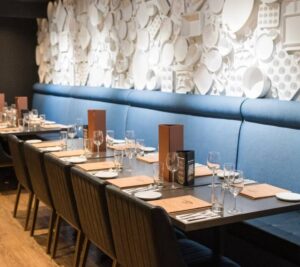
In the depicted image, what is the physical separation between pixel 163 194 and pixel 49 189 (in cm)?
125

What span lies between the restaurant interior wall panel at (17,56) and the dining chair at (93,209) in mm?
6798

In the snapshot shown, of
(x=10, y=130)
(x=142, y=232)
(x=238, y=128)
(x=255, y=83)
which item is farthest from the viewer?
(x=10, y=130)

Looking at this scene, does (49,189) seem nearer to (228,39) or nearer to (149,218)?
(149,218)

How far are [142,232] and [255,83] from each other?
242 cm

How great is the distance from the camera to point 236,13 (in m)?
4.32

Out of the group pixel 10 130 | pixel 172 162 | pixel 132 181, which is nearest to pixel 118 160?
pixel 132 181

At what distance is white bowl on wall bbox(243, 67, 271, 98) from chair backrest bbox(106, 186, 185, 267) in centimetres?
215

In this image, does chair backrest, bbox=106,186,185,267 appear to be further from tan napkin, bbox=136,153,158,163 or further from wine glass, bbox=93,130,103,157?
wine glass, bbox=93,130,103,157

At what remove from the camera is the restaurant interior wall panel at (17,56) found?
9.19 meters

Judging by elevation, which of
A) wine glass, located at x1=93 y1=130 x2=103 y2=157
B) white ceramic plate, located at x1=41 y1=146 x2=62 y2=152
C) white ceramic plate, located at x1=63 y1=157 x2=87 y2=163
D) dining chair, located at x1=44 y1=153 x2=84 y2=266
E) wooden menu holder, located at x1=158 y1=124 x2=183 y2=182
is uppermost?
wooden menu holder, located at x1=158 y1=124 x2=183 y2=182

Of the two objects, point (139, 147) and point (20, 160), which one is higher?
point (139, 147)

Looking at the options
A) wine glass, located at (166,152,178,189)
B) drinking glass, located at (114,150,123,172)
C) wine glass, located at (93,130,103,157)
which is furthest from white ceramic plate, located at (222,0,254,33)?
wine glass, located at (166,152,178,189)

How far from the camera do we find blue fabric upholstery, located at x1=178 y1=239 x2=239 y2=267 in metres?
2.51

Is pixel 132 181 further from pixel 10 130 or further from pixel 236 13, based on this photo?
pixel 10 130
